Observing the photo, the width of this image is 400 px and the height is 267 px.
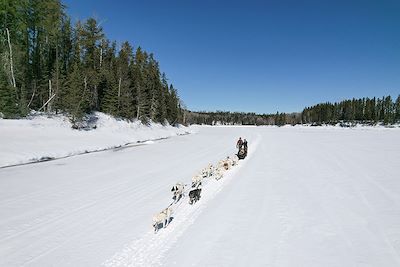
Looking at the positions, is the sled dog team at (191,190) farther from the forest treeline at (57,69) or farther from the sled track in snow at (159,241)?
the forest treeline at (57,69)

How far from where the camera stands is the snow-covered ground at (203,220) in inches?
286

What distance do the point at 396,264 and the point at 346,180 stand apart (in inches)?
399

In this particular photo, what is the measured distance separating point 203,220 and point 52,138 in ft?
77.3

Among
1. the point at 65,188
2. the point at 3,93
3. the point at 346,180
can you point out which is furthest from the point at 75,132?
the point at 346,180

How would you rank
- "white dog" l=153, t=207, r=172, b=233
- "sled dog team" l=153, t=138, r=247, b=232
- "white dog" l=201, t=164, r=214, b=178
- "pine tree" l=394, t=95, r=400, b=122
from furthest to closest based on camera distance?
1. "pine tree" l=394, t=95, r=400, b=122
2. "white dog" l=201, t=164, r=214, b=178
3. "sled dog team" l=153, t=138, r=247, b=232
4. "white dog" l=153, t=207, r=172, b=233

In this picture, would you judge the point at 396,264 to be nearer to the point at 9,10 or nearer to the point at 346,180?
the point at 346,180

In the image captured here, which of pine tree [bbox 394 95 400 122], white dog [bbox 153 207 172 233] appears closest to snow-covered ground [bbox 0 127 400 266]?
white dog [bbox 153 207 172 233]

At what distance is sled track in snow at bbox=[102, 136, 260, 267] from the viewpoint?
22.7ft

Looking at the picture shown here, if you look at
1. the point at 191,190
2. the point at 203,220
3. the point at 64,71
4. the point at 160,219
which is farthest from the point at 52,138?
the point at 160,219

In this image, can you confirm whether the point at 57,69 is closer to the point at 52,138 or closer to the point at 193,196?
the point at 52,138

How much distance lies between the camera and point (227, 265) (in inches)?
269

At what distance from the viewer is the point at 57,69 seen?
122ft

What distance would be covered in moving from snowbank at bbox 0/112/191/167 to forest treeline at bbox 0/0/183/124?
1.84 m

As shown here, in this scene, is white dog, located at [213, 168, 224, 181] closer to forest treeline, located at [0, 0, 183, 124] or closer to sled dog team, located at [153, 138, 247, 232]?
sled dog team, located at [153, 138, 247, 232]
